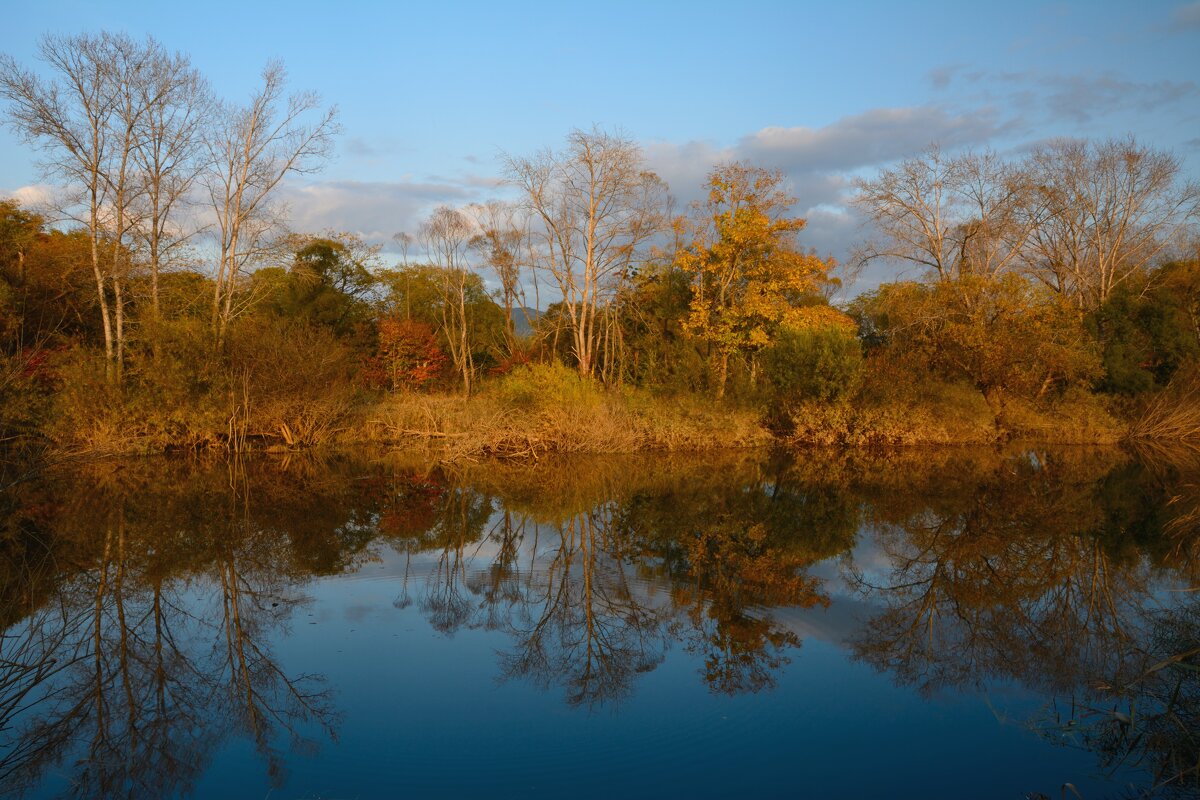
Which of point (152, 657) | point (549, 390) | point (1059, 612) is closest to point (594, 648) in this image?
point (152, 657)

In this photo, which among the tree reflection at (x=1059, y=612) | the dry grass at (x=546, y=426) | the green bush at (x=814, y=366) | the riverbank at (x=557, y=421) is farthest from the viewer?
the green bush at (x=814, y=366)

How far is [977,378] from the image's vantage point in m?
25.0

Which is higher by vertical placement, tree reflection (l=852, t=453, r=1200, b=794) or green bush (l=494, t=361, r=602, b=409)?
green bush (l=494, t=361, r=602, b=409)

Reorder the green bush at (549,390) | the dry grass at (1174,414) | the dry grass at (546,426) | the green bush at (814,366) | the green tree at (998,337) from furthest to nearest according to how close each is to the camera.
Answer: the dry grass at (1174,414) < the green tree at (998,337) < the green bush at (814,366) < the green bush at (549,390) < the dry grass at (546,426)

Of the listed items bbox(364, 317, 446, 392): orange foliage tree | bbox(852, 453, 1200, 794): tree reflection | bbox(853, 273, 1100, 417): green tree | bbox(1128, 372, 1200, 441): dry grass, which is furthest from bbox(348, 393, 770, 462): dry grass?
bbox(1128, 372, 1200, 441): dry grass

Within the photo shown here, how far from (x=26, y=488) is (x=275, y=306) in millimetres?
20941

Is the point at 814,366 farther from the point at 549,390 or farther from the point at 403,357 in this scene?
the point at 403,357

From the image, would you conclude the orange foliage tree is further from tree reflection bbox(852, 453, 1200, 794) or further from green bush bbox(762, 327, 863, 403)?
tree reflection bbox(852, 453, 1200, 794)

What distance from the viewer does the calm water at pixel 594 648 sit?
5.11m

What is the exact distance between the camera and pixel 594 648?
7387mm

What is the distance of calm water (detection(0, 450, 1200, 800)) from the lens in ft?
16.8

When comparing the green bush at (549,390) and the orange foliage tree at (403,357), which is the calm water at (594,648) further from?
the orange foliage tree at (403,357)

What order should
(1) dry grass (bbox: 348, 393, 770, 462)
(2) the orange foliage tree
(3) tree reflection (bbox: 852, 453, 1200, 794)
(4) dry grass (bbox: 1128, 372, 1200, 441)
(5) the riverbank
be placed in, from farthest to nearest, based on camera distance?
(2) the orange foliage tree → (4) dry grass (bbox: 1128, 372, 1200, 441) → (1) dry grass (bbox: 348, 393, 770, 462) → (5) the riverbank → (3) tree reflection (bbox: 852, 453, 1200, 794)

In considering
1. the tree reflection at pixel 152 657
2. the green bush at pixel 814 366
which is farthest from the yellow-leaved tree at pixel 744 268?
the tree reflection at pixel 152 657
